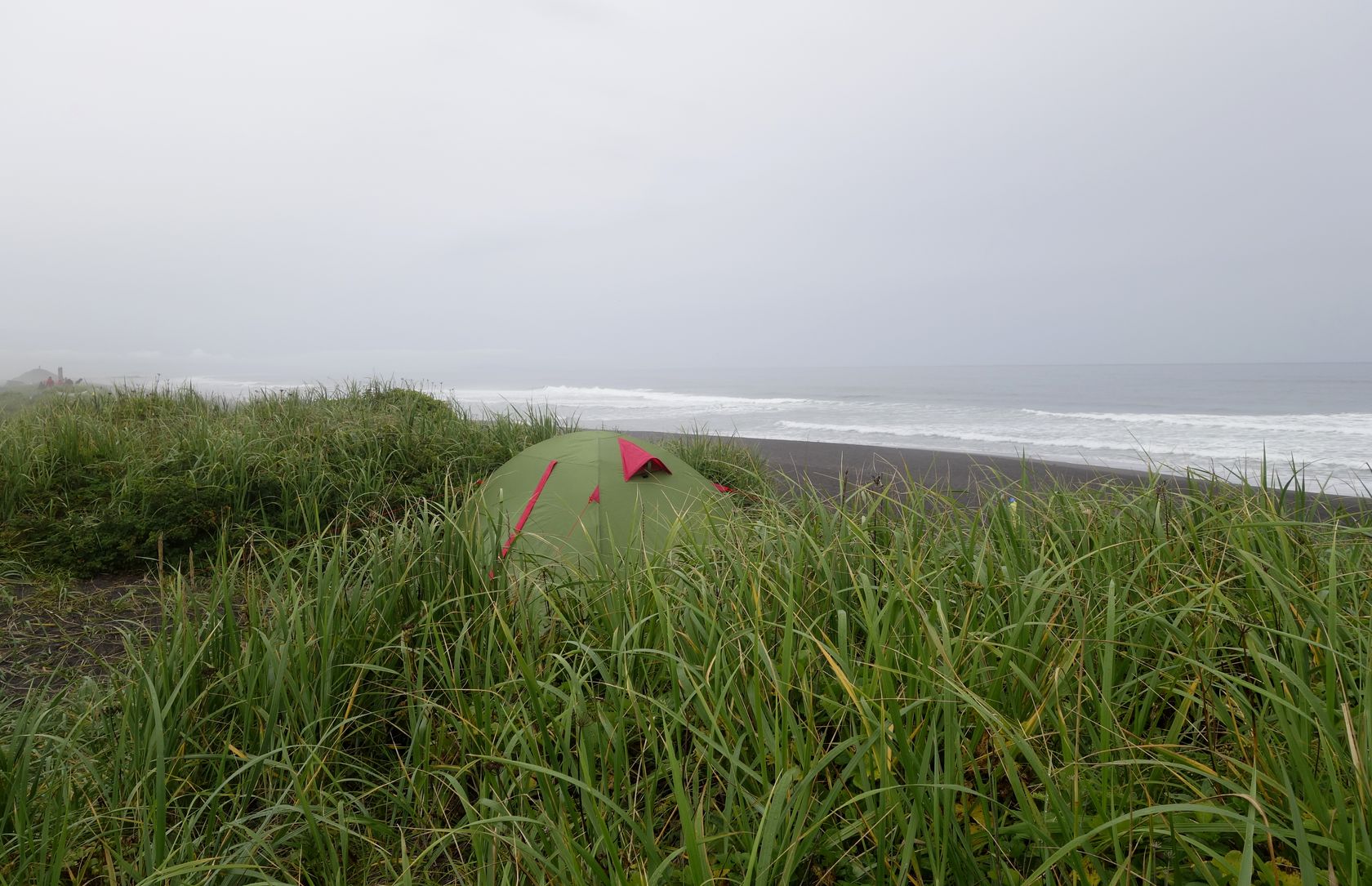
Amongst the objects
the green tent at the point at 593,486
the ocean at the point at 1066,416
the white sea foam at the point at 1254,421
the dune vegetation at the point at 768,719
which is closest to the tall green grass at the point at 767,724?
the dune vegetation at the point at 768,719

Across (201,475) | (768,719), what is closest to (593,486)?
(201,475)

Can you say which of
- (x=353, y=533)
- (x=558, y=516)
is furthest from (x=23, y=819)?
(x=353, y=533)

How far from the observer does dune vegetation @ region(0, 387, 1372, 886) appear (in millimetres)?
1373

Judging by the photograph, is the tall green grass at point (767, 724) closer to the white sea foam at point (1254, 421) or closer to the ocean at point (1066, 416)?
the ocean at point (1066, 416)

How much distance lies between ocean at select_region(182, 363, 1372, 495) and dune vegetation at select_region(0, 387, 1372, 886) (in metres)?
2.08

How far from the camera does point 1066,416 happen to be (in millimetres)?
27016

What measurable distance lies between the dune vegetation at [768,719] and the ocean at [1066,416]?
6.82 ft

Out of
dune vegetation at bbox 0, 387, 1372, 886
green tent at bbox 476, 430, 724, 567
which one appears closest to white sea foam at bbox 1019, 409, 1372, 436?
green tent at bbox 476, 430, 724, 567

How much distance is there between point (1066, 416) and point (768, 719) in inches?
1155

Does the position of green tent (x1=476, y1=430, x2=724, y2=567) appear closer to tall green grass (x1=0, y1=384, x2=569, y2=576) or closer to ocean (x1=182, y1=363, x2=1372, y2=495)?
tall green grass (x1=0, y1=384, x2=569, y2=576)

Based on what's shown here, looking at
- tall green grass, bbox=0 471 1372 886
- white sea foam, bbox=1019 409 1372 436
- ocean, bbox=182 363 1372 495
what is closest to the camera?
tall green grass, bbox=0 471 1372 886

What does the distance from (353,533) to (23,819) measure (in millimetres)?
4263

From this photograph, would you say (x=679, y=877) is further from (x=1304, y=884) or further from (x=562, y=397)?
(x=562, y=397)

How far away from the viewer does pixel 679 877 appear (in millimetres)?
1498
